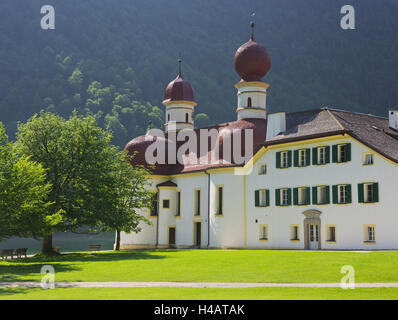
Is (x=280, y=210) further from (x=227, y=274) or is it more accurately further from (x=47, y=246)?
(x=227, y=274)

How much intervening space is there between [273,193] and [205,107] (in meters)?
93.6

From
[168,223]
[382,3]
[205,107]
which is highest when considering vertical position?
[382,3]

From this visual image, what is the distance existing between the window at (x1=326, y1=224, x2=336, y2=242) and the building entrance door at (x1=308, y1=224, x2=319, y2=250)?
0.98 meters

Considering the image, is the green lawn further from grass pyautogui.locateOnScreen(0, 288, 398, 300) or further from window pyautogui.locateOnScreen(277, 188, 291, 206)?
window pyautogui.locateOnScreen(277, 188, 291, 206)

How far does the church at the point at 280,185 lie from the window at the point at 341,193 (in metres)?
0.06

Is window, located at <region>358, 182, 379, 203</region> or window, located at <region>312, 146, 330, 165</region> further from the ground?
window, located at <region>312, 146, 330, 165</region>

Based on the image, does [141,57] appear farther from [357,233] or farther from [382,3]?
[357,233]

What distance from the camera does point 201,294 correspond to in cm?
1811

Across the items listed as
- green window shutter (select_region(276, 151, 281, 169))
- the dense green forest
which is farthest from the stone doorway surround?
the dense green forest

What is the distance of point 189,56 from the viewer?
527ft

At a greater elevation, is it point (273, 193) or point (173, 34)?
point (173, 34)

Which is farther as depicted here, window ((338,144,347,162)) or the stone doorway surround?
the stone doorway surround

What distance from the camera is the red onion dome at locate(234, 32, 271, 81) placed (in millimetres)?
55688
